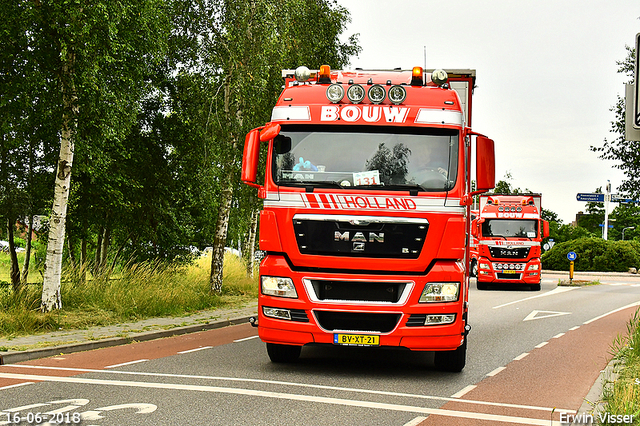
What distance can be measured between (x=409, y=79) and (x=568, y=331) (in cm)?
781

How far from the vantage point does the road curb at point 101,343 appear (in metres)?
9.70

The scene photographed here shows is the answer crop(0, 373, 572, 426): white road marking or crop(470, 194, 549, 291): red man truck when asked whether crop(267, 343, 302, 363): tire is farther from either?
crop(470, 194, 549, 291): red man truck

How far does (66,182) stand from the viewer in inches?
513

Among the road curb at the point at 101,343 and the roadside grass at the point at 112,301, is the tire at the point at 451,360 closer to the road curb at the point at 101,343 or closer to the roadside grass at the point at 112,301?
the road curb at the point at 101,343

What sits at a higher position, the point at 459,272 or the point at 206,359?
the point at 459,272

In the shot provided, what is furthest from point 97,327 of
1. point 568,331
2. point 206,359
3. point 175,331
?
point 568,331

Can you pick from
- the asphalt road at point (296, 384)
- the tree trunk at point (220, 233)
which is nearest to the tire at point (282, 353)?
the asphalt road at point (296, 384)

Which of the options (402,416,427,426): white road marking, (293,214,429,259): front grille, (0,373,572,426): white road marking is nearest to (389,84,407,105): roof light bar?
(293,214,429,259): front grille

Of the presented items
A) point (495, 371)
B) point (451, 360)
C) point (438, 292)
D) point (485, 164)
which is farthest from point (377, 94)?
point (495, 371)

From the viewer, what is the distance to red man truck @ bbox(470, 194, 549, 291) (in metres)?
28.0

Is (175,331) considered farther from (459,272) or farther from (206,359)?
(459,272)

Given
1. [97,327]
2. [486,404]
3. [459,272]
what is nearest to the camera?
[486,404]

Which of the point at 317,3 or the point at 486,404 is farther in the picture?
the point at 317,3

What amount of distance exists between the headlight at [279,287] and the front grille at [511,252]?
68.8 ft
